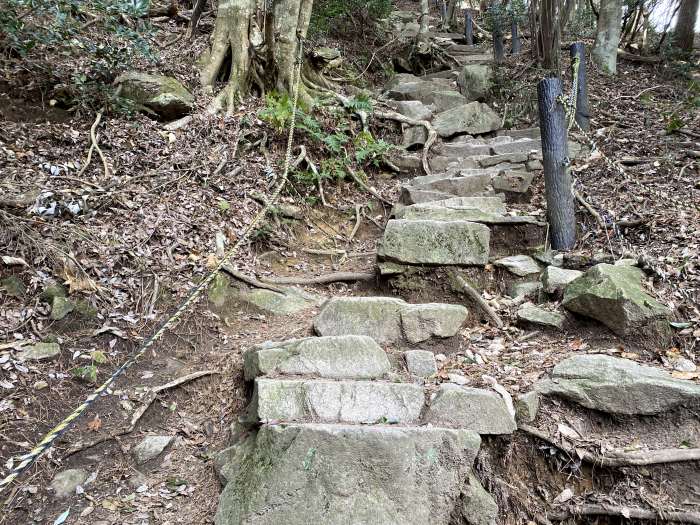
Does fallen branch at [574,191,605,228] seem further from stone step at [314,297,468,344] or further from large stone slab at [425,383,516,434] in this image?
large stone slab at [425,383,516,434]

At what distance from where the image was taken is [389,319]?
3.99m

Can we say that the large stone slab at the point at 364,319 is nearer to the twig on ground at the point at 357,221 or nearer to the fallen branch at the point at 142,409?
the fallen branch at the point at 142,409

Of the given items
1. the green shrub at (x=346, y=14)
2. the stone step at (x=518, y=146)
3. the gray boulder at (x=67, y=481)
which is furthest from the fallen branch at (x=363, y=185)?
the green shrub at (x=346, y=14)

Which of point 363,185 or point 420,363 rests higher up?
point 363,185

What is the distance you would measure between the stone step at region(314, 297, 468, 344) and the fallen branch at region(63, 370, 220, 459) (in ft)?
3.56

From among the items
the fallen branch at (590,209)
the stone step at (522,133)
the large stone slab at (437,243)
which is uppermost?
the stone step at (522,133)

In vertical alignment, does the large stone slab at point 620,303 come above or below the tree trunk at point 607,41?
below

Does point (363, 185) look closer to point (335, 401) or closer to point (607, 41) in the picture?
point (335, 401)

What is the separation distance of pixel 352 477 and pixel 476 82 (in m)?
9.23

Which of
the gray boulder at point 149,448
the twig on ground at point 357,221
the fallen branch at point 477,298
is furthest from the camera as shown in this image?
the twig on ground at point 357,221

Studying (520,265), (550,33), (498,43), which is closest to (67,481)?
(520,265)

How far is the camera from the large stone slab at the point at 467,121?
847 cm

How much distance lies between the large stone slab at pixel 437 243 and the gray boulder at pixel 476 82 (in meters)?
6.12

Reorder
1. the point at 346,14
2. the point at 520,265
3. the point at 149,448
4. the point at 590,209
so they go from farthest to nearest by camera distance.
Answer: the point at 346,14
the point at 590,209
the point at 520,265
the point at 149,448
